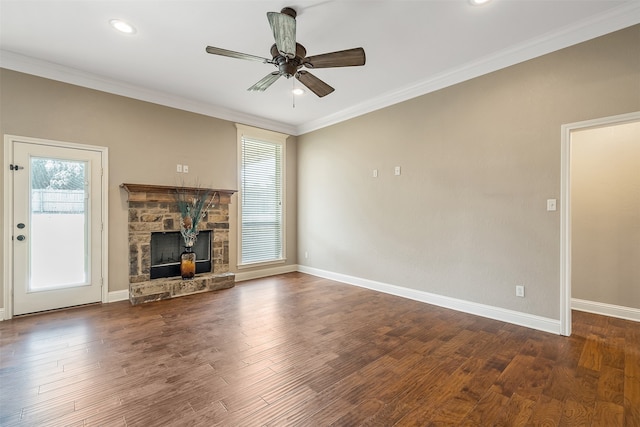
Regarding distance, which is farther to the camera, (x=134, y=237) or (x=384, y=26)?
(x=134, y=237)

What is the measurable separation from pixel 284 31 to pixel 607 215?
4.42m

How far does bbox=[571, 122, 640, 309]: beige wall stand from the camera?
11.1ft

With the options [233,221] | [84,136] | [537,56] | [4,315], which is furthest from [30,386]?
[537,56]

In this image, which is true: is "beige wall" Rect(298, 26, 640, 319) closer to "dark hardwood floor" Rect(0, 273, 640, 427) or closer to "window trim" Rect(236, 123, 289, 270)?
"dark hardwood floor" Rect(0, 273, 640, 427)

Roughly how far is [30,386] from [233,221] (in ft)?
11.5

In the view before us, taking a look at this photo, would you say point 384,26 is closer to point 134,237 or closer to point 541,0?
point 541,0

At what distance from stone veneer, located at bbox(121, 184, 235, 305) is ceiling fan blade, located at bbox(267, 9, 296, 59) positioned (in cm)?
316

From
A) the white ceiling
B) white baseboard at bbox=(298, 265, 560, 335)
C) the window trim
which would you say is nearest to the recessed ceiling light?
the white ceiling

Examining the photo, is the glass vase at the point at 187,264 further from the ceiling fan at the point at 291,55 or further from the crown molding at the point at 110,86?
the ceiling fan at the point at 291,55

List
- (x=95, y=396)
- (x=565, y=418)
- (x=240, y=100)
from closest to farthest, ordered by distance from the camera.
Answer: (x=565, y=418)
(x=95, y=396)
(x=240, y=100)

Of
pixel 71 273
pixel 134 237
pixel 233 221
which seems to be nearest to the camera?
pixel 71 273

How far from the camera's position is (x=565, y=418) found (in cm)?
177

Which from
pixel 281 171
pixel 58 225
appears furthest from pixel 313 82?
pixel 58 225

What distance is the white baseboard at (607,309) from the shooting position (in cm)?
334
